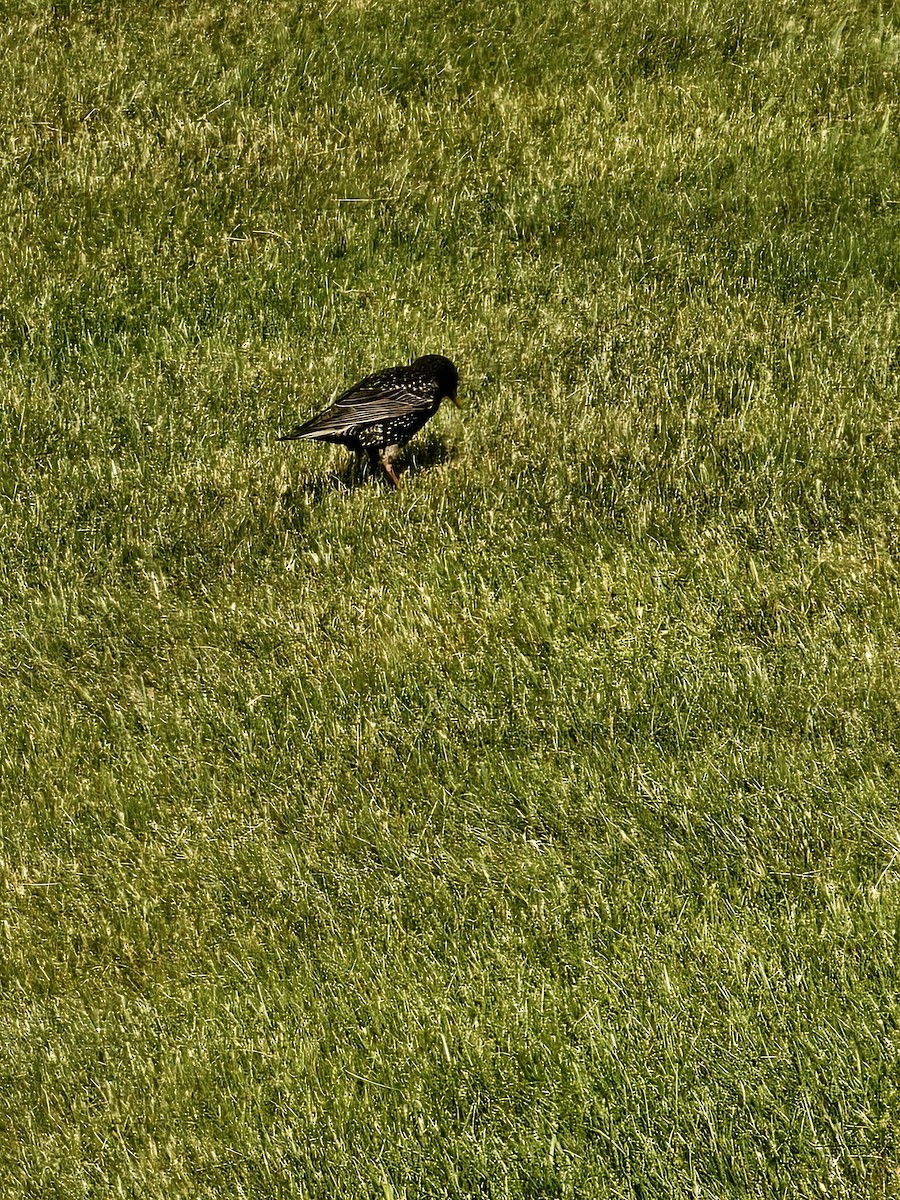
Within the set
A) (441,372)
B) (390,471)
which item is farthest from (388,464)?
(441,372)

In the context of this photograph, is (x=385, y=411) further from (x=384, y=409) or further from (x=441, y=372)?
(x=441, y=372)

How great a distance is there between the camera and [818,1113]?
4.27m

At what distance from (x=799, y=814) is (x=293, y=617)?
2.63 m

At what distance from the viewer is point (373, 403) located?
7805mm

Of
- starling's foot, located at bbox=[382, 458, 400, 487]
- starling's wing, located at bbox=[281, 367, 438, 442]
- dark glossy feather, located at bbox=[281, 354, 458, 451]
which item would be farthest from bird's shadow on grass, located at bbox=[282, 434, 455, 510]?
starling's wing, located at bbox=[281, 367, 438, 442]

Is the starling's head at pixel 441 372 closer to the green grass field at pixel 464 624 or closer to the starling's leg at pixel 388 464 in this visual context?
the green grass field at pixel 464 624

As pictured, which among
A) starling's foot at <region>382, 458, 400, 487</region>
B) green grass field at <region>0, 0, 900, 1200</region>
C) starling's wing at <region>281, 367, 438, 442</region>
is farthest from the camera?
starling's foot at <region>382, 458, 400, 487</region>

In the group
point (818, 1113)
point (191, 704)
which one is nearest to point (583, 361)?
point (191, 704)

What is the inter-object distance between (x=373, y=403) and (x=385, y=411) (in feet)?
0.36

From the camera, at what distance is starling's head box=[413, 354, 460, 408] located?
807 cm

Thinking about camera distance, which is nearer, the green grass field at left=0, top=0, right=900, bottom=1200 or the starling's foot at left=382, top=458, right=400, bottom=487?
the green grass field at left=0, top=0, right=900, bottom=1200

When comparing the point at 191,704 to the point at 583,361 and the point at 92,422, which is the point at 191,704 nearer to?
the point at 92,422

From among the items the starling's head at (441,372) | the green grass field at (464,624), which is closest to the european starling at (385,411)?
the starling's head at (441,372)

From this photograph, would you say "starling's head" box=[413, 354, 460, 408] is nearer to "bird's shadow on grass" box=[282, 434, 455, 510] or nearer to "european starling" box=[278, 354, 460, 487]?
"european starling" box=[278, 354, 460, 487]
